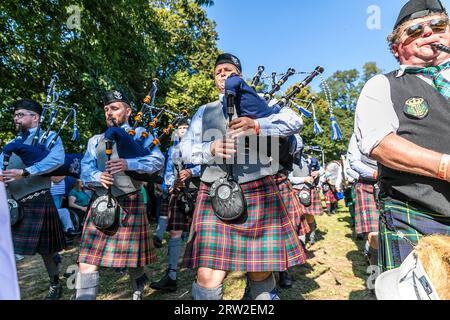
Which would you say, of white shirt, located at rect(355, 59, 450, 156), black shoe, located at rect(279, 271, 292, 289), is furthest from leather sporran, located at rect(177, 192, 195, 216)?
white shirt, located at rect(355, 59, 450, 156)

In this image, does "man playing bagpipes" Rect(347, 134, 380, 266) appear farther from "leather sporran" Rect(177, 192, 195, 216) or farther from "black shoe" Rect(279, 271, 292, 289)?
"leather sporran" Rect(177, 192, 195, 216)

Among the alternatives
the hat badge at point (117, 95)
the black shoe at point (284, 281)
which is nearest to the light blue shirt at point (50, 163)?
the hat badge at point (117, 95)

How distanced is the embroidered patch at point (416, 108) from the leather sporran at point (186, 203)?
2.92 metres

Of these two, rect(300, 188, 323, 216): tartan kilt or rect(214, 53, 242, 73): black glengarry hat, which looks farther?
rect(300, 188, 323, 216): tartan kilt

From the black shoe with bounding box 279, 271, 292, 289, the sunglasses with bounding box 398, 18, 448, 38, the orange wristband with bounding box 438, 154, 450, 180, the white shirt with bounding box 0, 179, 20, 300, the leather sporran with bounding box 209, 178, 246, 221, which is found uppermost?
the sunglasses with bounding box 398, 18, 448, 38

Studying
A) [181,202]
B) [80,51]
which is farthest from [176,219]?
[80,51]

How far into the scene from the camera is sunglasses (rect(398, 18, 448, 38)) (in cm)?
143

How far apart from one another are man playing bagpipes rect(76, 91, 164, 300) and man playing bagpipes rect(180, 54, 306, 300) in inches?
26.9

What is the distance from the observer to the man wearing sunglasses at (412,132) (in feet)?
4.22

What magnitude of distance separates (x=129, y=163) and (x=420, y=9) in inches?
83.2

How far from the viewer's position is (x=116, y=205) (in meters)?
2.50

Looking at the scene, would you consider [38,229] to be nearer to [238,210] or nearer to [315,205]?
[238,210]
